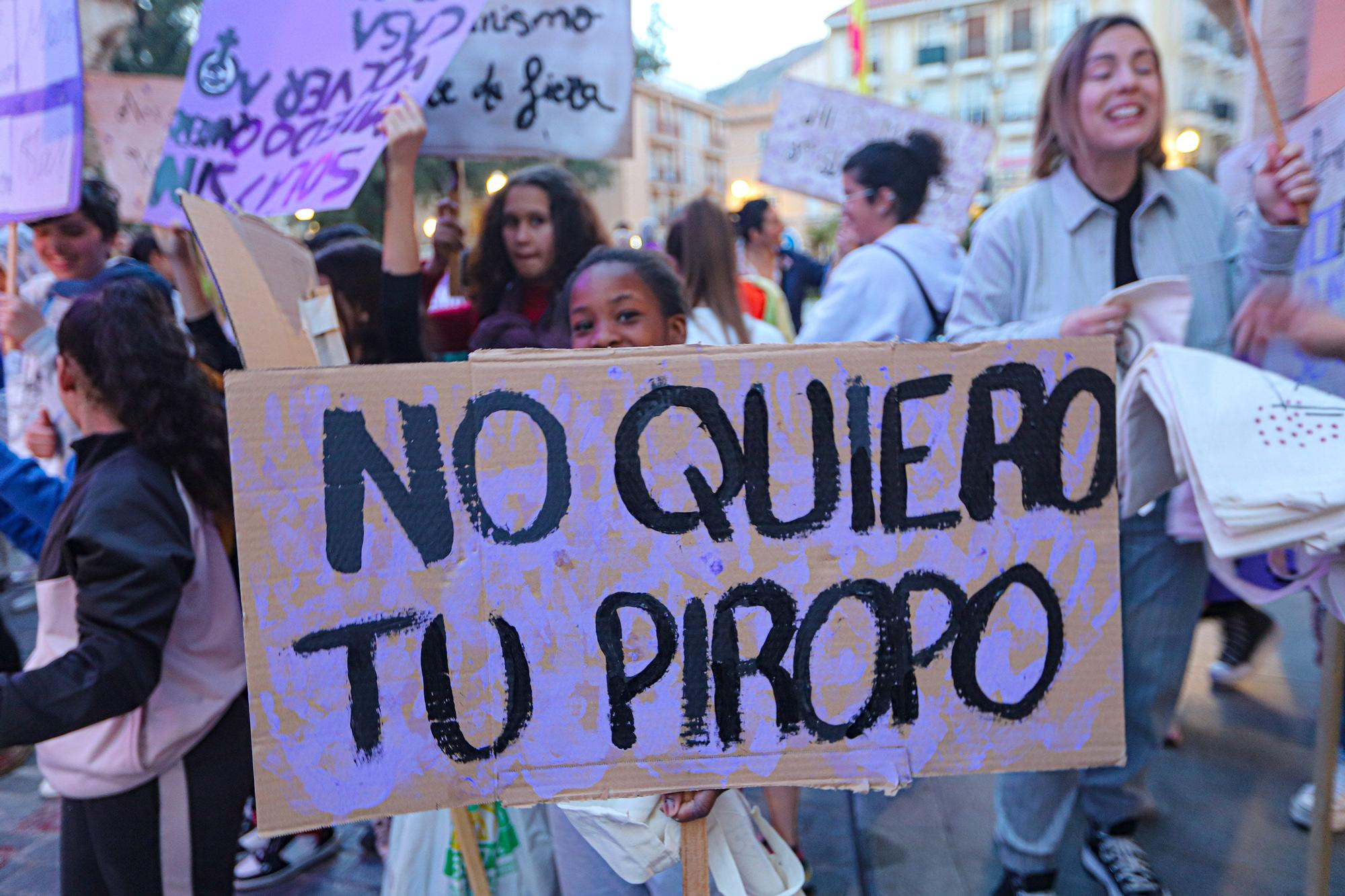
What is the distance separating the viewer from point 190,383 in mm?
1893

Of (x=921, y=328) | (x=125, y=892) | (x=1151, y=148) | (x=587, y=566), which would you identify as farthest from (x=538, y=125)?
(x=125, y=892)

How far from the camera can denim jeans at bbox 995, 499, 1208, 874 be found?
7.11ft

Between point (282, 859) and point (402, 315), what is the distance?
1.62 meters

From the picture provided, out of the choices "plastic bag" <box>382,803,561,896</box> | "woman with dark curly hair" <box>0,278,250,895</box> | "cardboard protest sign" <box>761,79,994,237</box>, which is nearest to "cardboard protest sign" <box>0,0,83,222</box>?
"woman with dark curly hair" <box>0,278,250,895</box>

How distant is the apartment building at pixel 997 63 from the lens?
141 feet

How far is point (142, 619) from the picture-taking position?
1609 mm

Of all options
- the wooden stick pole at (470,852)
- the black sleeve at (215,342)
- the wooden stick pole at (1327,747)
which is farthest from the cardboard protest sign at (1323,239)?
the black sleeve at (215,342)

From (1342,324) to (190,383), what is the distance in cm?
217

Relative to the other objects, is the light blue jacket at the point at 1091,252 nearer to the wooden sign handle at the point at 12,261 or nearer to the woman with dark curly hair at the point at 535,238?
the woman with dark curly hair at the point at 535,238

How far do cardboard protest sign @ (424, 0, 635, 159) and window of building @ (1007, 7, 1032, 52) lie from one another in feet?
161

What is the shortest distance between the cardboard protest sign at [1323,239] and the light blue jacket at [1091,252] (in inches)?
4.6

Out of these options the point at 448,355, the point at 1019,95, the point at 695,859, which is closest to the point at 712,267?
the point at 448,355

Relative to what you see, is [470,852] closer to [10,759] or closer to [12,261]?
[10,759]

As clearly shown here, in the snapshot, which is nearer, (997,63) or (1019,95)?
(1019,95)
